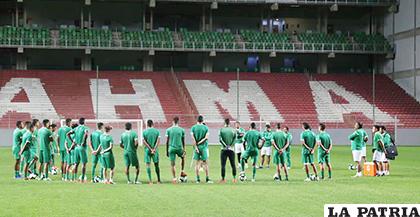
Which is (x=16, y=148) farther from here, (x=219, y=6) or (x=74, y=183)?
(x=219, y=6)

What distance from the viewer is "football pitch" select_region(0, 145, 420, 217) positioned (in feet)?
46.8

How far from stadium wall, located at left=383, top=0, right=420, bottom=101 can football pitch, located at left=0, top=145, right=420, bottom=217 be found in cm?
3515

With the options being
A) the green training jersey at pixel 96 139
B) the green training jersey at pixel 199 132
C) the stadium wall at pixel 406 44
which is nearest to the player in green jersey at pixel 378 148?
the green training jersey at pixel 199 132

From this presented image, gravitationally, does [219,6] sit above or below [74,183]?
above

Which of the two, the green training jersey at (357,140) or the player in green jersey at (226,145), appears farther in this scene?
the green training jersey at (357,140)

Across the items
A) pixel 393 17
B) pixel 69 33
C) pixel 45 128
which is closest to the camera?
pixel 45 128

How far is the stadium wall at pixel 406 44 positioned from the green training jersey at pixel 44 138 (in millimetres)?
40769

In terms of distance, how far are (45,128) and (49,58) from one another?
38.6 metres

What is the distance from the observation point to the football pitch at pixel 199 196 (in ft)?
46.8

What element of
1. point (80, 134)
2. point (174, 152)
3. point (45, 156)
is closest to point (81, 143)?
point (80, 134)

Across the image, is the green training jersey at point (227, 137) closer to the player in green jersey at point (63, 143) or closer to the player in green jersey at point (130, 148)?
the player in green jersey at point (130, 148)

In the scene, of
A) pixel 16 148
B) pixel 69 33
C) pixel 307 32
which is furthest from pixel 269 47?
pixel 16 148

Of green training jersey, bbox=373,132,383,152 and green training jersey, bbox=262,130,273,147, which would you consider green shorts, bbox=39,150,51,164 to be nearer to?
green training jersey, bbox=262,130,273,147

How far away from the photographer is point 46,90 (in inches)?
2137
